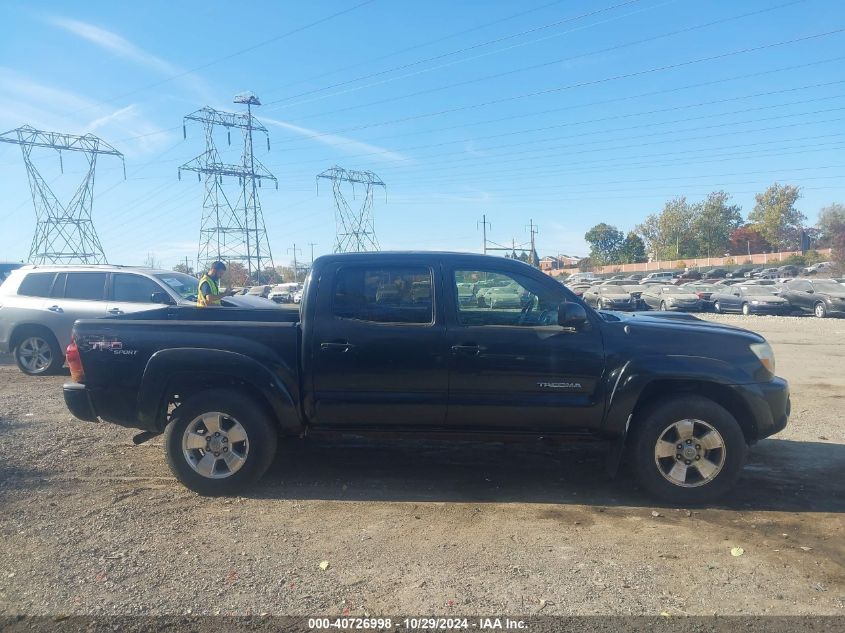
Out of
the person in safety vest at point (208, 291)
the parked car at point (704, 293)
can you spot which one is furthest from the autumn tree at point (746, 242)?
the person in safety vest at point (208, 291)

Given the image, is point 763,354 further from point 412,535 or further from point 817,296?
point 817,296

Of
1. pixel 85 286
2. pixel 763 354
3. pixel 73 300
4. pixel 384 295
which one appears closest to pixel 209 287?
pixel 85 286

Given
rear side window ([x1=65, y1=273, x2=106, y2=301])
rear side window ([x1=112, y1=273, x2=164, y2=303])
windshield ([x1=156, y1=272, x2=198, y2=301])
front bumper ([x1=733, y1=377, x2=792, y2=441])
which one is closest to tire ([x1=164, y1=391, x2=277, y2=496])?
front bumper ([x1=733, y1=377, x2=792, y2=441])

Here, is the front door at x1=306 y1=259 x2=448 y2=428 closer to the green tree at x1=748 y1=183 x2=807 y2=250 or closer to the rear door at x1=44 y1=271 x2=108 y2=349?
the rear door at x1=44 y1=271 x2=108 y2=349

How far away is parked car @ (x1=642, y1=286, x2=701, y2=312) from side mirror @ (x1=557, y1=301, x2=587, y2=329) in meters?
27.0

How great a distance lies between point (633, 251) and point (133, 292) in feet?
306

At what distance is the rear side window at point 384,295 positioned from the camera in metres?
5.17

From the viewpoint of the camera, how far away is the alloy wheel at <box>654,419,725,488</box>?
16.3 ft

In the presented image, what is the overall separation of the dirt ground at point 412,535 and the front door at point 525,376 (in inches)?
26.7

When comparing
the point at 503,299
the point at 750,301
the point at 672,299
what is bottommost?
the point at 750,301

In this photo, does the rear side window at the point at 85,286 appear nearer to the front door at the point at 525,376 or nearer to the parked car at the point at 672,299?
the front door at the point at 525,376

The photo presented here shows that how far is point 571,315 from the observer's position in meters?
4.92

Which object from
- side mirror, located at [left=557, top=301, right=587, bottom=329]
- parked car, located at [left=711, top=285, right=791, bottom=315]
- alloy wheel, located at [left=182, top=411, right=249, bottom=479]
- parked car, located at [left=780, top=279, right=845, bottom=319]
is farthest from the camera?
parked car, located at [left=711, top=285, right=791, bottom=315]

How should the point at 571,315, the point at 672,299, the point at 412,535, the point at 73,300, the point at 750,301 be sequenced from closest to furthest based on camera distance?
the point at 412,535 → the point at 571,315 → the point at 73,300 → the point at 750,301 → the point at 672,299
